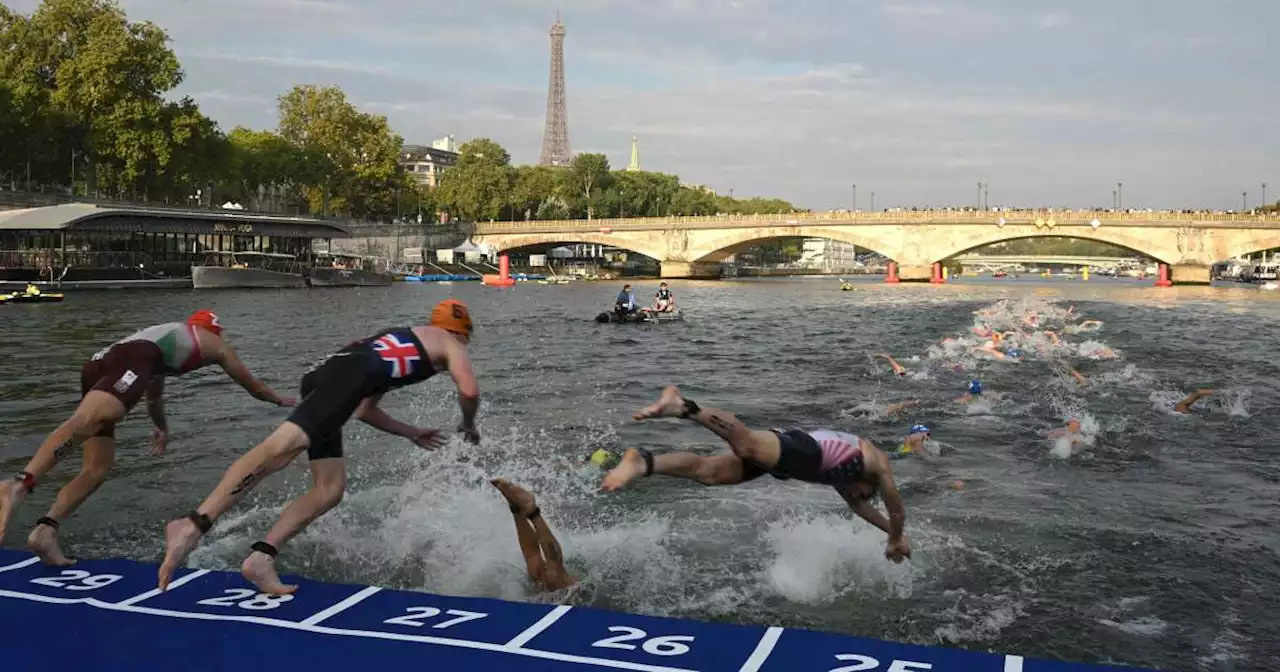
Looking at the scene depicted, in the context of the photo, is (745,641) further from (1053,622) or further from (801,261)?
(801,261)

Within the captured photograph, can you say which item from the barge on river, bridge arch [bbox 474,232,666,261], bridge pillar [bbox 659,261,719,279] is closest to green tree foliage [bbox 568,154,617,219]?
bridge arch [bbox 474,232,666,261]

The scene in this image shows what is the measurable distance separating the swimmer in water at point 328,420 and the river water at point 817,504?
1.76m

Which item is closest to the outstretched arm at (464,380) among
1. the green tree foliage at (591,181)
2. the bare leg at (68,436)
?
the bare leg at (68,436)

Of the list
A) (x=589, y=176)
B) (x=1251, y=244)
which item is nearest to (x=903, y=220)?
(x=1251, y=244)

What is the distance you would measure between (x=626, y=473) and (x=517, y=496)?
1452mm

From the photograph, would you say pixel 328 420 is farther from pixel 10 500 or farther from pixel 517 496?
pixel 10 500

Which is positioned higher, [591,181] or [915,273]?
[591,181]

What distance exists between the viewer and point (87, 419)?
853 centimetres

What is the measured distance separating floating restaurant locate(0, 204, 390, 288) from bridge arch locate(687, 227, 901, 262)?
135ft

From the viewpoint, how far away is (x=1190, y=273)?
96500 mm

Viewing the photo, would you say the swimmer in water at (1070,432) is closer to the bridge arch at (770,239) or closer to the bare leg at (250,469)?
the bare leg at (250,469)

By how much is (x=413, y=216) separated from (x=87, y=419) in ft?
452

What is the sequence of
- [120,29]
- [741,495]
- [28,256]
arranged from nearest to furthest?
[741,495]
[28,256]
[120,29]

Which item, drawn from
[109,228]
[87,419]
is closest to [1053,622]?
[87,419]
